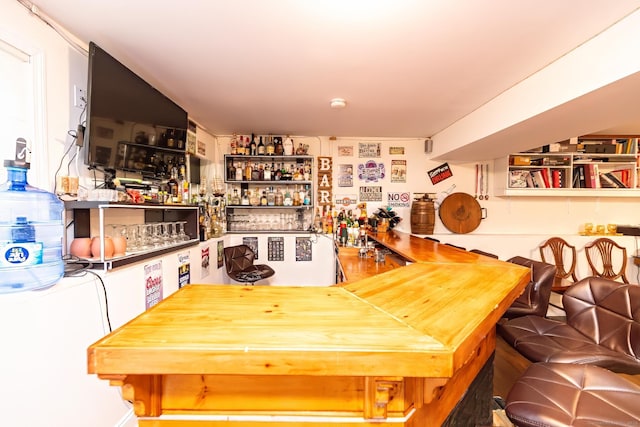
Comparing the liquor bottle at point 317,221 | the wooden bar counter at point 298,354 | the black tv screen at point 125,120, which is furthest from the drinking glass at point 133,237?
the liquor bottle at point 317,221

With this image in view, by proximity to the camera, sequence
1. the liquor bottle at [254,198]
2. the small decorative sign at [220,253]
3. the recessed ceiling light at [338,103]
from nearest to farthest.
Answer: the recessed ceiling light at [338,103]
the small decorative sign at [220,253]
the liquor bottle at [254,198]

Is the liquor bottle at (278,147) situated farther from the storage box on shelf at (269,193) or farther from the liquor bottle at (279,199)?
the liquor bottle at (279,199)

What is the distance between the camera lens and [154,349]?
54 centimetres

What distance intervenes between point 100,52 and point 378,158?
11.2ft

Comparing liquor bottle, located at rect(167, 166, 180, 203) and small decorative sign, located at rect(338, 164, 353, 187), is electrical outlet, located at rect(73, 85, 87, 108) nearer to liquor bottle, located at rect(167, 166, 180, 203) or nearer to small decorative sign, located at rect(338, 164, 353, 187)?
liquor bottle, located at rect(167, 166, 180, 203)

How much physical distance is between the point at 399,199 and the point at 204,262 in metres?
2.90

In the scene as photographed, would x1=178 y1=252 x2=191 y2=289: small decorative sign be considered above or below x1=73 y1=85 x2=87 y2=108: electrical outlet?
below

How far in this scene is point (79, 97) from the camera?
1.81m

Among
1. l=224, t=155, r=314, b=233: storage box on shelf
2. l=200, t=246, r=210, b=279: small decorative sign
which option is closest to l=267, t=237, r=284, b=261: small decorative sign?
l=224, t=155, r=314, b=233: storage box on shelf

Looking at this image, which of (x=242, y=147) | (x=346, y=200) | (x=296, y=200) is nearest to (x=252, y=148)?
(x=242, y=147)

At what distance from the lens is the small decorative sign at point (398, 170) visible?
167 inches

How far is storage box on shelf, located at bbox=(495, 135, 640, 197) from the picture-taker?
12.2 ft

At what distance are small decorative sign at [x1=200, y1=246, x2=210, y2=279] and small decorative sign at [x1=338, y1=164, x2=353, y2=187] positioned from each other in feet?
7.05

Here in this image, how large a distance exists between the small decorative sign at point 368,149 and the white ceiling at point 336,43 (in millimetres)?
1495
